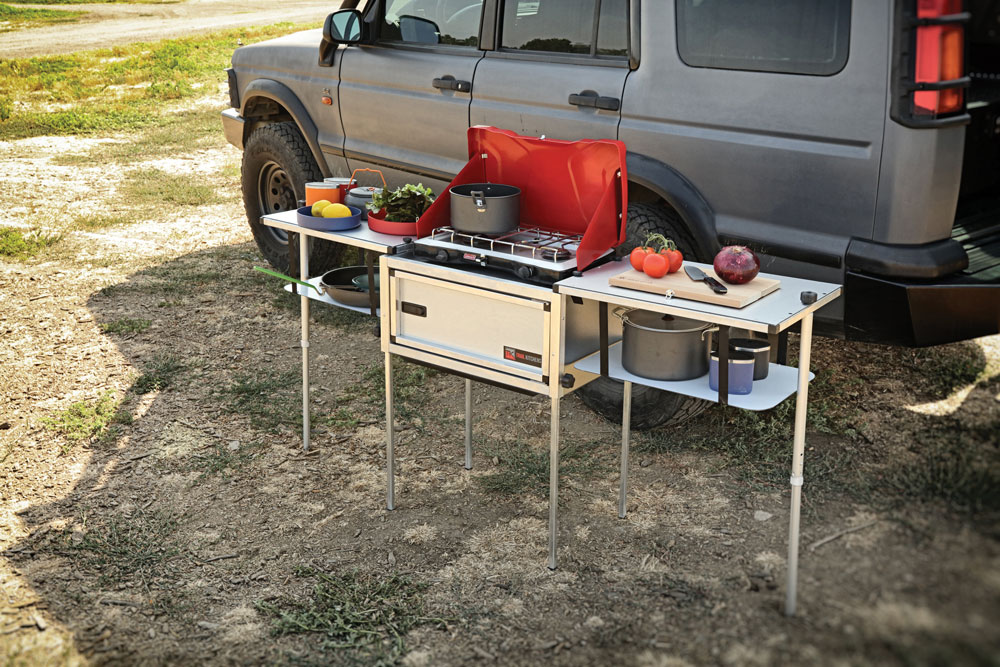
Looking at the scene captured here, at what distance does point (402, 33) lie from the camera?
541cm

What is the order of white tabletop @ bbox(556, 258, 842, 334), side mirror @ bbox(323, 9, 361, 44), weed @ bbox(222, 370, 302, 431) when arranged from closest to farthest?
1. white tabletop @ bbox(556, 258, 842, 334)
2. weed @ bbox(222, 370, 302, 431)
3. side mirror @ bbox(323, 9, 361, 44)

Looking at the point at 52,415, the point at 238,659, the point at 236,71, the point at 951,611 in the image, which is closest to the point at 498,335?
the point at 238,659

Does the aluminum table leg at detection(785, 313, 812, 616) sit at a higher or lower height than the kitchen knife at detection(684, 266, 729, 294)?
lower

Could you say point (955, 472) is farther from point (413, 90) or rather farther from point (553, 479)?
point (413, 90)

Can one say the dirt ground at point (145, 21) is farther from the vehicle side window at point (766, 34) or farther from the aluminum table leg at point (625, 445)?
the aluminum table leg at point (625, 445)

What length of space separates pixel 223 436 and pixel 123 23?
16.9 meters

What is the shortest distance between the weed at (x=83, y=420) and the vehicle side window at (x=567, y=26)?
8.89 ft

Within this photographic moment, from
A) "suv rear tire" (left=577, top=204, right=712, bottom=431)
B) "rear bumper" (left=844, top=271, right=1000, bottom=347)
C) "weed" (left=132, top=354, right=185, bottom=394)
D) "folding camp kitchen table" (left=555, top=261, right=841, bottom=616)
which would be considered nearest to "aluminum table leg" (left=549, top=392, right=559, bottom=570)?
"folding camp kitchen table" (left=555, top=261, right=841, bottom=616)

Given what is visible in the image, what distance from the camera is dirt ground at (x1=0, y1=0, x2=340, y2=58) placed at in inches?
637

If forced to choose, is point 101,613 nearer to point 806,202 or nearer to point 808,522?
point 808,522

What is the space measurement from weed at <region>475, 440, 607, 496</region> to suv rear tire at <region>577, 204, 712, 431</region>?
0.73 ft

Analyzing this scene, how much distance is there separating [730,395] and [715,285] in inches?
14.5

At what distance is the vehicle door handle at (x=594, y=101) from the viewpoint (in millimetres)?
4227

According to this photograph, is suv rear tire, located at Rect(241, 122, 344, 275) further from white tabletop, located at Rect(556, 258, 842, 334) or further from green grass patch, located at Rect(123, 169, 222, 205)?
white tabletop, located at Rect(556, 258, 842, 334)
